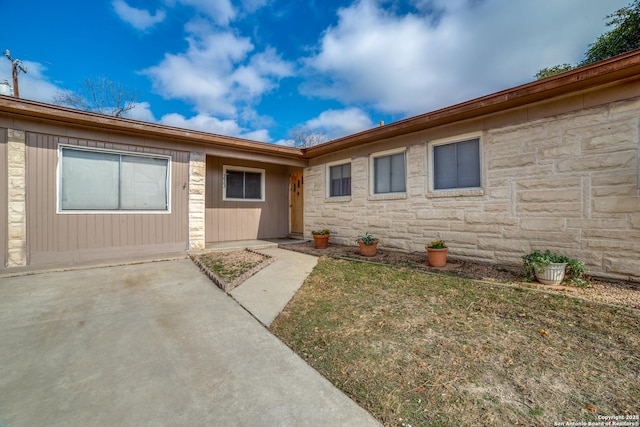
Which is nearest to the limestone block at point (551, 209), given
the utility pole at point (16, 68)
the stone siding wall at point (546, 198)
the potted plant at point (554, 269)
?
the stone siding wall at point (546, 198)

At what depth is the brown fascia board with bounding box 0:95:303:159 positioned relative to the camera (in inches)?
177

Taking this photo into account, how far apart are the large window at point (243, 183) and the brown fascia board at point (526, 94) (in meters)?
4.01

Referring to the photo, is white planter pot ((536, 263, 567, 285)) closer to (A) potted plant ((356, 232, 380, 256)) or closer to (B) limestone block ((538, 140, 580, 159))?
(B) limestone block ((538, 140, 580, 159))

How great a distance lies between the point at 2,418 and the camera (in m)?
1.46

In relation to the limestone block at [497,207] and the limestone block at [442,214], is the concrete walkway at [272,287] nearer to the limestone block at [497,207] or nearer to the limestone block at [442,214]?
the limestone block at [442,214]

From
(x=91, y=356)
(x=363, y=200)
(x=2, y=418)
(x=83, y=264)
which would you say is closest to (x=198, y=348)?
(x=91, y=356)

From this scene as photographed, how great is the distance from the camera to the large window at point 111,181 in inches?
206

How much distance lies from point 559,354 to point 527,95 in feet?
12.4

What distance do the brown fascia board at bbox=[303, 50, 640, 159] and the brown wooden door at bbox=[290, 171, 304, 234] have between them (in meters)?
3.29

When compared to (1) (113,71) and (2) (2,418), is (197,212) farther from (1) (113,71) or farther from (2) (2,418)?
(1) (113,71)

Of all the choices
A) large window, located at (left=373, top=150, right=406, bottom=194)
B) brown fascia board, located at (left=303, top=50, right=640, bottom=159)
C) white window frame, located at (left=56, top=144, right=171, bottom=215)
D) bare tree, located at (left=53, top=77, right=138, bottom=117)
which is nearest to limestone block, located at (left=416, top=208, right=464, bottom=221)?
large window, located at (left=373, top=150, right=406, bottom=194)

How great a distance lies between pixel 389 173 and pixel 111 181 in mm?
6271

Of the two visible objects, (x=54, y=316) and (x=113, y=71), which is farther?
(x=113, y=71)

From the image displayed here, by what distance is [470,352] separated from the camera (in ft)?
7.02
